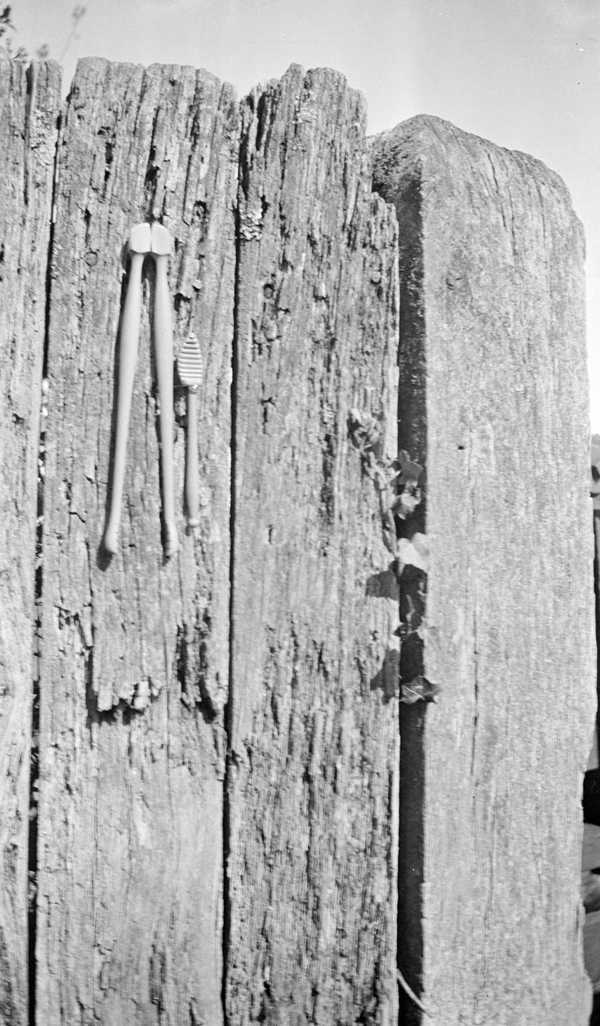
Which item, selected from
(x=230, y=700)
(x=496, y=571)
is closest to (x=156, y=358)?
(x=230, y=700)

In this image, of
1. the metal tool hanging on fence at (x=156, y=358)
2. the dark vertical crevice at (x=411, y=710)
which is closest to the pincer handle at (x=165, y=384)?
the metal tool hanging on fence at (x=156, y=358)

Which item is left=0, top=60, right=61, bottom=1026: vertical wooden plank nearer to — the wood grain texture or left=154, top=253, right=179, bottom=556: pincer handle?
left=154, top=253, right=179, bottom=556: pincer handle

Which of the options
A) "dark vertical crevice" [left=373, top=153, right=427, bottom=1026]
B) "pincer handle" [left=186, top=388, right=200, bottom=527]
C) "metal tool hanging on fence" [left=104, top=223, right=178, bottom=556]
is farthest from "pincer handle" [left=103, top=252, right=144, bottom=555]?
"dark vertical crevice" [left=373, top=153, right=427, bottom=1026]

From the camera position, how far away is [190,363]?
1534mm

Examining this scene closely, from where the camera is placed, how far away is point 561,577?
1.76 metres

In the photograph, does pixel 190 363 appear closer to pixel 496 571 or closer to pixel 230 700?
pixel 230 700

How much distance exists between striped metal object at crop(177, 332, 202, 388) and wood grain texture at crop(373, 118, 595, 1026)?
391 mm

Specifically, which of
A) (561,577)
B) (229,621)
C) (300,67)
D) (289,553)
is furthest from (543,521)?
(300,67)

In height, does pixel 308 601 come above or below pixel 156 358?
below

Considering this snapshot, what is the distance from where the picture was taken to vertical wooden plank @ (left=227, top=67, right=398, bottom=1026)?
156 cm

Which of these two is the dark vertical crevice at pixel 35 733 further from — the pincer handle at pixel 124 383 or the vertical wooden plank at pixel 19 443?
the pincer handle at pixel 124 383

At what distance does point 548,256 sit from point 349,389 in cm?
54

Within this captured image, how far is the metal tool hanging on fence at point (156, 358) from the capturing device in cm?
150

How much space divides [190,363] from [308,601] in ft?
1.54
